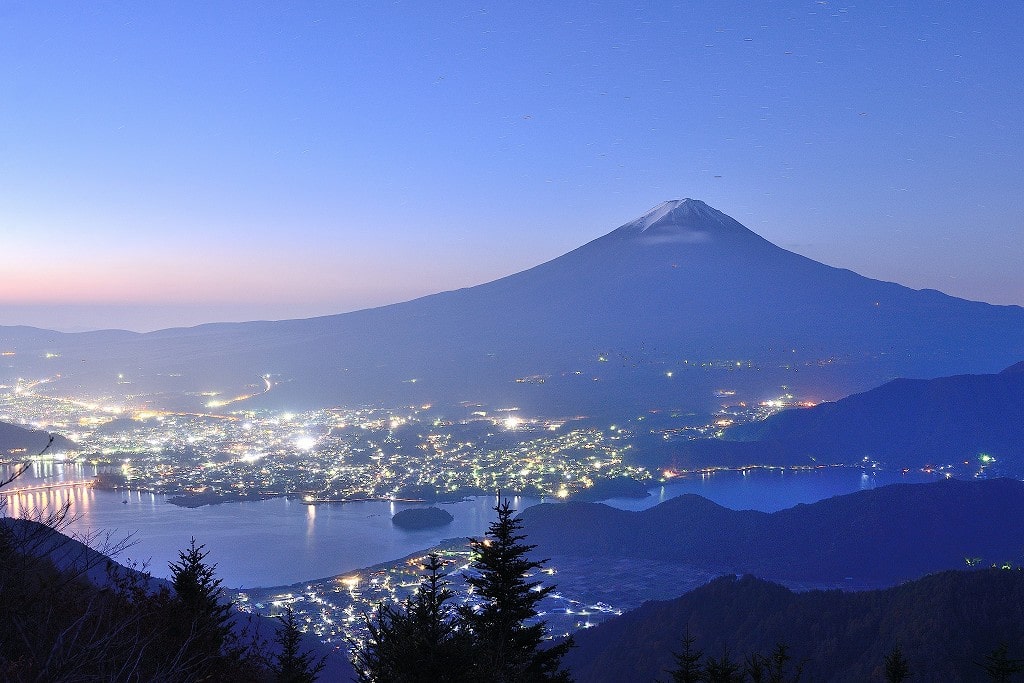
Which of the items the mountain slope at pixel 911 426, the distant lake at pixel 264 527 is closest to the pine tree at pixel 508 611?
the distant lake at pixel 264 527

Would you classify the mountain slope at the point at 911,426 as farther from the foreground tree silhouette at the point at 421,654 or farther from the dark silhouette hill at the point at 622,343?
the foreground tree silhouette at the point at 421,654

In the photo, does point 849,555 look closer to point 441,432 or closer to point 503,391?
point 441,432

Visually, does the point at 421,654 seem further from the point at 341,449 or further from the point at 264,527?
the point at 341,449

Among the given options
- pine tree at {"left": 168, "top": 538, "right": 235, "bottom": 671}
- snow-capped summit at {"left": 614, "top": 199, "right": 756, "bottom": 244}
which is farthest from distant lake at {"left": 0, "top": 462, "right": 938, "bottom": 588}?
snow-capped summit at {"left": 614, "top": 199, "right": 756, "bottom": 244}

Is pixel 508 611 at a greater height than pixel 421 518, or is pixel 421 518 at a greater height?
pixel 508 611

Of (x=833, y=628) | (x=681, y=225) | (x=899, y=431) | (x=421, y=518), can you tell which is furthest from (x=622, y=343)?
(x=833, y=628)

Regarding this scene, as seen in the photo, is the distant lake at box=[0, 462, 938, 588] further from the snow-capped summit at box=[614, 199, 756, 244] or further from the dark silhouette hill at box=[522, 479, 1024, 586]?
the snow-capped summit at box=[614, 199, 756, 244]
